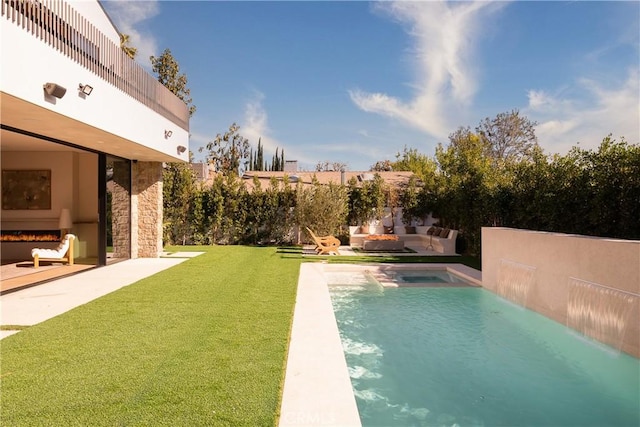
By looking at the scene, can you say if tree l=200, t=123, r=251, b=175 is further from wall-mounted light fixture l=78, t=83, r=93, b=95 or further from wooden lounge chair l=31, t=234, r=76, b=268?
wall-mounted light fixture l=78, t=83, r=93, b=95

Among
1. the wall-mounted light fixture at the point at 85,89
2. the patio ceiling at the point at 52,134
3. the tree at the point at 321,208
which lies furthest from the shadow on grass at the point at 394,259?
the wall-mounted light fixture at the point at 85,89

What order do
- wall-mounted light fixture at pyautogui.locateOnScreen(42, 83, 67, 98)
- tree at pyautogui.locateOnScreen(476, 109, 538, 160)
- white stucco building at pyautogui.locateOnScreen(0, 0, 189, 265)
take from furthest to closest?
tree at pyautogui.locateOnScreen(476, 109, 538, 160) → wall-mounted light fixture at pyautogui.locateOnScreen(42, 83, 67, 98) → white stucco building at pyautogui.locateOnScreen(0, 0, 189, 265)

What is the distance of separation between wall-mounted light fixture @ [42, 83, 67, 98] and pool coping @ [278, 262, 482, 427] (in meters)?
5.31

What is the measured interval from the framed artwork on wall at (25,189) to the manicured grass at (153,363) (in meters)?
7.60

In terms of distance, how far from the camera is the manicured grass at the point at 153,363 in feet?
10.1

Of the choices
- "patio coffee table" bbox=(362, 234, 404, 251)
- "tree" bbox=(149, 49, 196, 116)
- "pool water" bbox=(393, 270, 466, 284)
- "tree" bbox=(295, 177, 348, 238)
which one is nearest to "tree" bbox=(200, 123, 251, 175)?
"tree" bbox=(149, 49, 196, 116)

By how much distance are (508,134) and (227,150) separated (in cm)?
3199

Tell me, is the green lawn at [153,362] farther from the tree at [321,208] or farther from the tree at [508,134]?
the tree at [508,134]

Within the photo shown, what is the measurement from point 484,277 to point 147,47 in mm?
20774

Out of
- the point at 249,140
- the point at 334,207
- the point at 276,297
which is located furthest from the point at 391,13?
the point at 249,140

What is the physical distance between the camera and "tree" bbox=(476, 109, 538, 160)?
40.1 metres

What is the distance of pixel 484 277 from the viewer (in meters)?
8.95

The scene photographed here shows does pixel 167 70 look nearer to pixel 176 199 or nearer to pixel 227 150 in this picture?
pixel 176 199

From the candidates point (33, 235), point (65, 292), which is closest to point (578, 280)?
point (65, 292)
